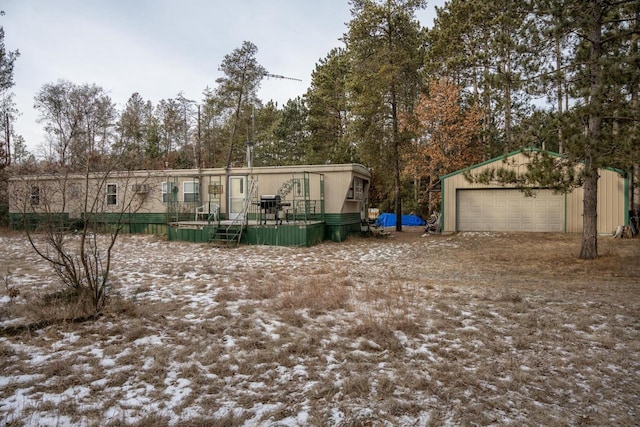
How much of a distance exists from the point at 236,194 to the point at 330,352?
41.6 feet

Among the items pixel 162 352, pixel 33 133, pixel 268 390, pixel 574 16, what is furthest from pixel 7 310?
pixel 33 133

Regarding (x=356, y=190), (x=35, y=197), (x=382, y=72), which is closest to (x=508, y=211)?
(x=356, y=190)

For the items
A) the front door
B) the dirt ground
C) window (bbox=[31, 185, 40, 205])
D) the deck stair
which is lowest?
the dirt ground

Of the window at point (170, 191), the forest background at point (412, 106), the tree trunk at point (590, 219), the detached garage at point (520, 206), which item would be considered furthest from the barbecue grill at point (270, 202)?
the tree trunk at point (590, 219)

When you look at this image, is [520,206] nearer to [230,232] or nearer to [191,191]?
[230,232]

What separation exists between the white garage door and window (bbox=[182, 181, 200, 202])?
10678 millimetres

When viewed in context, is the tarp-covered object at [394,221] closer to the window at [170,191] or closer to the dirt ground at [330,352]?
the window at [170,191]

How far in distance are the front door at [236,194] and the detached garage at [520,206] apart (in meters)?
8.12

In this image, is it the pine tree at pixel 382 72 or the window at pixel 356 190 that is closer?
the window at pixel 356 190

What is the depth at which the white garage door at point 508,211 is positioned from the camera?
50.1 feet

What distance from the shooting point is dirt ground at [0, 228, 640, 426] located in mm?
2781

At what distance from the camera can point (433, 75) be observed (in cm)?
2316

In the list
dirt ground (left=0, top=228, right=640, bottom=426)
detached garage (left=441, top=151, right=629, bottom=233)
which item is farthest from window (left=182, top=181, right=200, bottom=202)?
detached garage (left=441, top=151, right=629, bottom=233)

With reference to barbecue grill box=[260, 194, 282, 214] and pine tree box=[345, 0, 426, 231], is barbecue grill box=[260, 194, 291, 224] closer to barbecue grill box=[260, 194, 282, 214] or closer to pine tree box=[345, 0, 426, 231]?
barbecue grill box=[260, 194, 282, 214]
